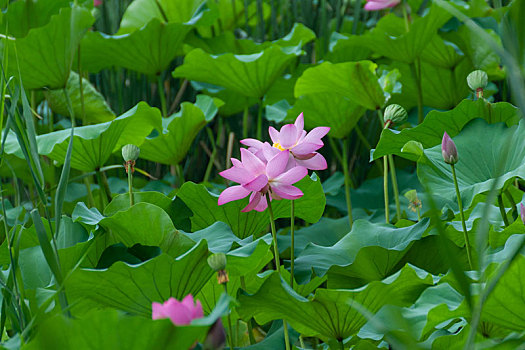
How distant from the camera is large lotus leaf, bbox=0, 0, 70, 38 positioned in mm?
1522

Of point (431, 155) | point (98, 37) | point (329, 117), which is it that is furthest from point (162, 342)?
point (98, 37)

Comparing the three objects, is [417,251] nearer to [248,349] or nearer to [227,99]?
[248,349]

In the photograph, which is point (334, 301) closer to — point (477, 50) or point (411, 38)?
point (411, 38)

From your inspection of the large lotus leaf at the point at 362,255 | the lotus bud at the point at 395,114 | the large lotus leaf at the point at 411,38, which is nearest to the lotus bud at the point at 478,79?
the lotus bud at the point at 395,114

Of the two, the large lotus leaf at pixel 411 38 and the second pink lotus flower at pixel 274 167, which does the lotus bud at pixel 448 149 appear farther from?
the large lotus leaf at pixel 411 38

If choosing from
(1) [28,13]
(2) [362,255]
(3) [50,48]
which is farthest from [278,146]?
(1) [28,13]

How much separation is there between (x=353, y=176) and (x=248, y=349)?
996mm

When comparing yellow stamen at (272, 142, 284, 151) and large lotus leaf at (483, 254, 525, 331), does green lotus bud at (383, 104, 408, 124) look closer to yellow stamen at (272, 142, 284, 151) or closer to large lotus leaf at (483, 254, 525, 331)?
yellow stamen at (272, 142, 284, 151)

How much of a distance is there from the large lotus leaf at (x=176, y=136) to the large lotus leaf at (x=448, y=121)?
0.44 meters

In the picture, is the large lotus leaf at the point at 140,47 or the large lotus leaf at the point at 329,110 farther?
the large lotus leaf at the point at 140,47

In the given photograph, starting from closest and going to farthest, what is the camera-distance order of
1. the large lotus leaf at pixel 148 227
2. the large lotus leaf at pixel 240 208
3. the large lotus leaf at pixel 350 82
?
1. the large lotus leaf at pixel 148 227
2. the large lotus leaf at pixel 240 208
3. the large lotus leaf at pixel 350 82

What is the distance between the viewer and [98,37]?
1.48 m

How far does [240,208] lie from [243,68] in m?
0.49

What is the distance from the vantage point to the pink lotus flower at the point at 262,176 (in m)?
0.67
